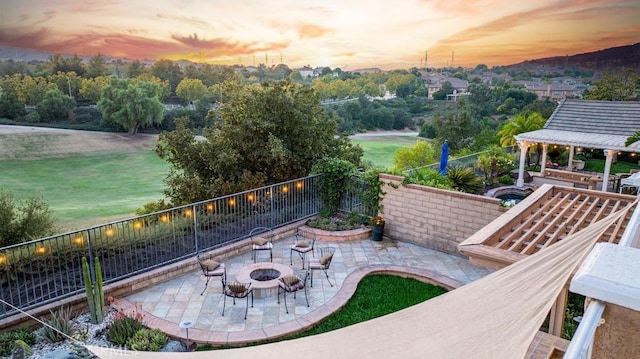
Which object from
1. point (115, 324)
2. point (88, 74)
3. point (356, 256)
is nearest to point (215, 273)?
point (115, 324)

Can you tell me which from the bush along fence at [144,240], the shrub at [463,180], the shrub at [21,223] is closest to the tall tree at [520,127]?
the shrub at [463,180]

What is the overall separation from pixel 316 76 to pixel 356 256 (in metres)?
76.1

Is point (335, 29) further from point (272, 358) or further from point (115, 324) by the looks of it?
point (272, 358)

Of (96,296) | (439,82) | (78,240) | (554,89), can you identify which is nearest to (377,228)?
(96,296)

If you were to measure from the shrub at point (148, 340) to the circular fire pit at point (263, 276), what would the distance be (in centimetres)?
197

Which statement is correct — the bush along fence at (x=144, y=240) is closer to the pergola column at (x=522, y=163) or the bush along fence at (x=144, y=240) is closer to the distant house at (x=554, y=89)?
the pergola column at (x=522, y=163)

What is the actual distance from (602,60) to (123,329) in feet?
167

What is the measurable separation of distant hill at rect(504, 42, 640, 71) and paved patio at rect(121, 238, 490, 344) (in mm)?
39514

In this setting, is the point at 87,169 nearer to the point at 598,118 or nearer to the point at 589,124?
the point at 589,124

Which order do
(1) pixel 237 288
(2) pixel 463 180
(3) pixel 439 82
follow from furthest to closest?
(3) pixel 439 82, (2) pixel 463 180, (1) pixel 237 288

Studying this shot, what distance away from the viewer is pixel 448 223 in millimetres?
10633

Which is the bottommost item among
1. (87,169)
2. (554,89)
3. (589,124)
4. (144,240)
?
(87,169)

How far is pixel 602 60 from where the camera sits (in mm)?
42406

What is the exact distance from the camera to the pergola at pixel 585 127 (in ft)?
53.5
